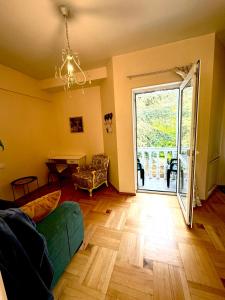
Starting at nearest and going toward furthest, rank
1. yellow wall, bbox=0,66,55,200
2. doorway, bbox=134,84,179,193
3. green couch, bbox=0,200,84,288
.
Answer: green couch, bbox=0,200,84,288 < yellow wall, bbox=0,66,55,200 < doorway, bbox=134,84,179,193

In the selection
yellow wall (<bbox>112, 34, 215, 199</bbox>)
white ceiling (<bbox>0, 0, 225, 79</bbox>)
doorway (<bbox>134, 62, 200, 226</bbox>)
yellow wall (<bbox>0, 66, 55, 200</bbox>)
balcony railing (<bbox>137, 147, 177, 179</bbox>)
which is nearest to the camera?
white ceiling (<bbox>0, 0, 225, 79</bbox>)

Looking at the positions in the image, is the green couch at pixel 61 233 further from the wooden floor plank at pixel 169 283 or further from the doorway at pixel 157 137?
the doorway at pixel 157 137

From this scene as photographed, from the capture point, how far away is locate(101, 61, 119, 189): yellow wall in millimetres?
2820

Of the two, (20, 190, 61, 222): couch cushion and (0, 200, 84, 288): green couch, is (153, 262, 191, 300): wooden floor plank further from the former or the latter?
(20, 190, 61, 222): couch cushion

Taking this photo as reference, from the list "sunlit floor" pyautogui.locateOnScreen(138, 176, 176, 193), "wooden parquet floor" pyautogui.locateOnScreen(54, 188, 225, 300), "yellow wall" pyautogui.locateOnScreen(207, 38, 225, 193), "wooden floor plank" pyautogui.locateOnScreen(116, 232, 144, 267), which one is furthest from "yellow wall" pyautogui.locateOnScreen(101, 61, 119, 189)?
"yellow wall" pyautogui.locateOnScreen(207, 38, 225, 193)

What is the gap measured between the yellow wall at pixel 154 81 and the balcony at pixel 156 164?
0.89 m

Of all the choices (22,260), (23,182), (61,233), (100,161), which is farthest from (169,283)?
(23,182)

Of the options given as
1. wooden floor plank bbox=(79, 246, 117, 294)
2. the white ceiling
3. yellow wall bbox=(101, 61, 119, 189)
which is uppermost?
the white ceiling

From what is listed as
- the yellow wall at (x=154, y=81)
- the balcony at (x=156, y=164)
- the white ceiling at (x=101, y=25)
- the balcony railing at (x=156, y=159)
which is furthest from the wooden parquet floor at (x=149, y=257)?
the white ceiling at (x=101, y=25)

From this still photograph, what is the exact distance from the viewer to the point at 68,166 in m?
3.63

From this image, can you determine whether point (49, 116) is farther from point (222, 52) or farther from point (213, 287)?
point (213, 287)

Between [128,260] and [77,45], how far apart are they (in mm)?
2993

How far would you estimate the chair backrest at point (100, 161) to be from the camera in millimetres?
3348

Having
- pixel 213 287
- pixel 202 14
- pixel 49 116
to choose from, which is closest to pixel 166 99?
pixel 202 14
